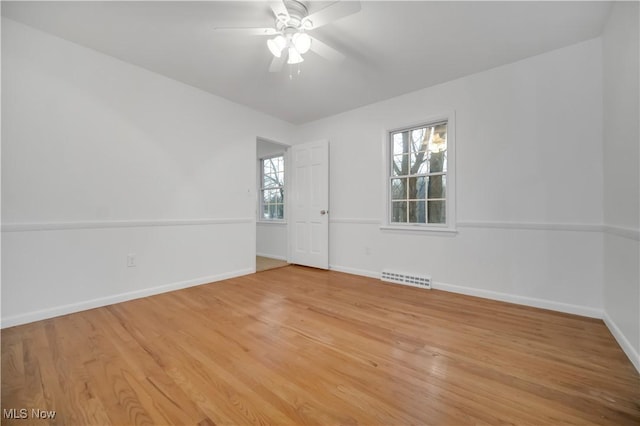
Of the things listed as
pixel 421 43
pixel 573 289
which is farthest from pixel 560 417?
pixel 421 43

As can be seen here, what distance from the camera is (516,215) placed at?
2.59 m

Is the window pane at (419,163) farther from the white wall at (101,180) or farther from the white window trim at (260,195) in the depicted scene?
the white wall at (101,180)

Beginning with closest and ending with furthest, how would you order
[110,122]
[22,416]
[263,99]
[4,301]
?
[22,416], [4,301], [110,122], [263,99]

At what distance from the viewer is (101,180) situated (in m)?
2.50

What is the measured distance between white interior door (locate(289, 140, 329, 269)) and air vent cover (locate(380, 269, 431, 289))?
40.0 inches

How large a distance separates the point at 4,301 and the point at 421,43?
4.12m

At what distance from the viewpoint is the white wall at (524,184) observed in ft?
7.47

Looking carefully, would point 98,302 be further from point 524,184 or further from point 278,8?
point 524,184

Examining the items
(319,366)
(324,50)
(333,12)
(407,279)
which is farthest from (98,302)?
(407,279)

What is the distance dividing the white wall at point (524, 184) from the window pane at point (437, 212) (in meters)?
0.21

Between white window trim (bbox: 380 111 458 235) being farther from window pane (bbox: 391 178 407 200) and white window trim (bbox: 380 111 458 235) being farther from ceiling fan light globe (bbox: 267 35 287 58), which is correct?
ceiling fan light globe (bbox: 267 35 287 58)

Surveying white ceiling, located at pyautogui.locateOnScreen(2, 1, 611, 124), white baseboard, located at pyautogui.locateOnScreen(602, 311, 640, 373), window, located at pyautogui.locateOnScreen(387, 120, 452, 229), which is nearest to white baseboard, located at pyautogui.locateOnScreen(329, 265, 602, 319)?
white baseboard, located at pyautogui.locateOnScreen(602, 311, 640, 373)

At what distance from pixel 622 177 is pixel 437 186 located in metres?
1.52

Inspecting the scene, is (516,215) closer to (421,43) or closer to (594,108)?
(594,108)
